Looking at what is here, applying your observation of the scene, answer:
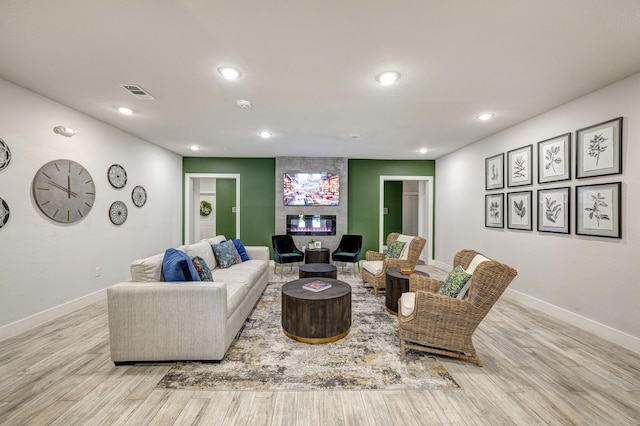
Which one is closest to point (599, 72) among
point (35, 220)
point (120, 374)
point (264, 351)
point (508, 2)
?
point (508, 2)

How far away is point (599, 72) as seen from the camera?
2578mm

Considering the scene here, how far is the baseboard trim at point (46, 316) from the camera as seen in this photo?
9.29 feet

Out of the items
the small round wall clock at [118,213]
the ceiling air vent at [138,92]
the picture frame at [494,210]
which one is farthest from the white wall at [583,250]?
the small round wall clock at [118,213]

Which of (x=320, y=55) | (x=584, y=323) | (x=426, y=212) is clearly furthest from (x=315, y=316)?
(x=426, y=212)

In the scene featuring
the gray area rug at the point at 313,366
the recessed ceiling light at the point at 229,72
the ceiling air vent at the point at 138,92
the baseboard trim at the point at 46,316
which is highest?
the ceiling air vent at the point at 138,92

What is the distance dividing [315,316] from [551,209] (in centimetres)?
329

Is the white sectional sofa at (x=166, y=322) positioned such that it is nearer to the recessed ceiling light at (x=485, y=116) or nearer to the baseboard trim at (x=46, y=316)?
the baseboard trim at (x=46, y=316)

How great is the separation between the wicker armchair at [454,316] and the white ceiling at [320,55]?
1.77 meters

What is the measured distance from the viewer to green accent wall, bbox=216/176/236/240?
25.2 ft

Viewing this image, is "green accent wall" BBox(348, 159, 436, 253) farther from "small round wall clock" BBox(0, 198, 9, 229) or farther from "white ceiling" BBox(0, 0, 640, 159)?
"small round wall clock" BBox(0, 198, 9, 229)

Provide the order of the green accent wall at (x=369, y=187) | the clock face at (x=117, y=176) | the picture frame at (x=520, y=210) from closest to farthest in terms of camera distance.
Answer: the picture frame at (x=520, y=210) < the clock face at (x=117, y=176) < the green accent wall at (x=369, y=187)

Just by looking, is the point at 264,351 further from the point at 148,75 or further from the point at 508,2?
the point at 508,2

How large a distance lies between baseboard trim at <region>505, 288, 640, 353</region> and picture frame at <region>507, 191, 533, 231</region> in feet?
3.27

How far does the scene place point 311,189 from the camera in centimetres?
644
